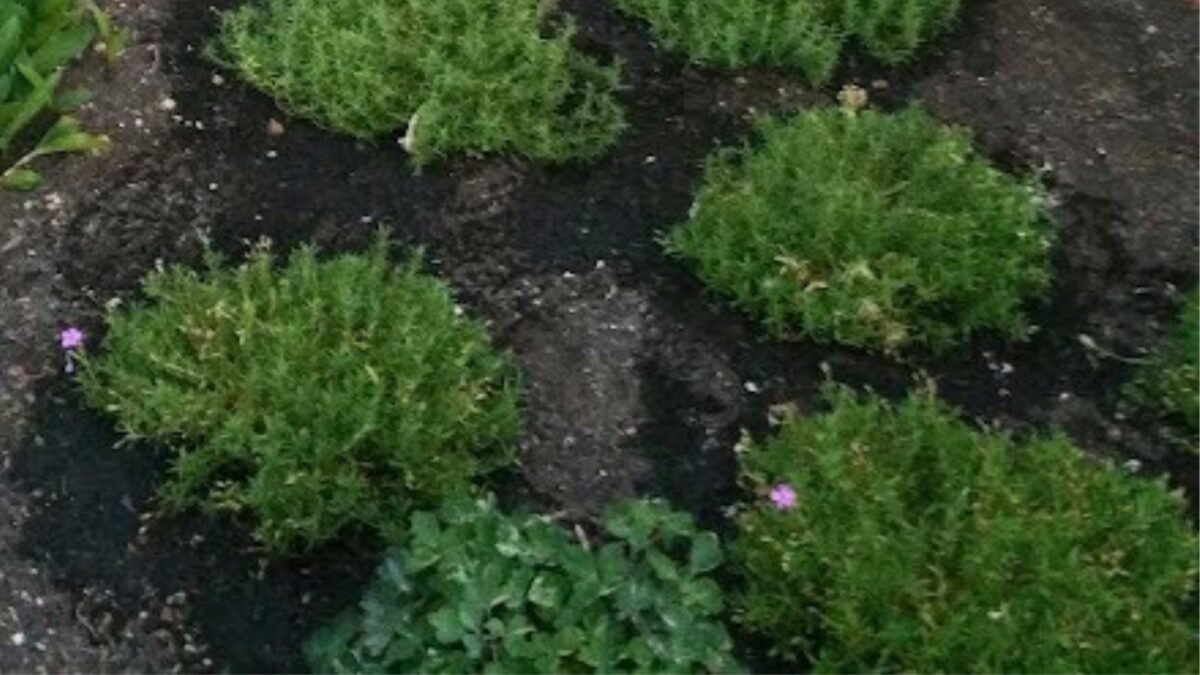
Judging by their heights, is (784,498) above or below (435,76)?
below

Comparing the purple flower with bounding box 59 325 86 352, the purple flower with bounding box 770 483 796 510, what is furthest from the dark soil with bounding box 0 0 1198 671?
the purple flower with bounding box 770 483 796 510

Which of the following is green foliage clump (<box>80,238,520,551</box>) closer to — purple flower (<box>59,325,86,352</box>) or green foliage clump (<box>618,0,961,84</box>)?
purple flower (<box>59,325,86,352</box>)

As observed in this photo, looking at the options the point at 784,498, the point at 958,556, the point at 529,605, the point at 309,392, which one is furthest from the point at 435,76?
the point at 958,556

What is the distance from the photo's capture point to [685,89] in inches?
166

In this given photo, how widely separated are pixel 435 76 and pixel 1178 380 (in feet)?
5.11

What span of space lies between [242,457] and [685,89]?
1.39 m

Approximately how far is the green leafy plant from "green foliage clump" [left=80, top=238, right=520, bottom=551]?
1.57 ft

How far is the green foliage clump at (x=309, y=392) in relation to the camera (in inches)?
128

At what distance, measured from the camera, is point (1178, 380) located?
3.45 m

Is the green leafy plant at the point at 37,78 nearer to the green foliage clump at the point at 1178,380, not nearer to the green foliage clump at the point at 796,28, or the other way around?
the green foliage clump at the point at 796,28

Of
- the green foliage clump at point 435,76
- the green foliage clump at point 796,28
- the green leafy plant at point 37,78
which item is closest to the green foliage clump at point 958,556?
the green foliage clump at point 435,76

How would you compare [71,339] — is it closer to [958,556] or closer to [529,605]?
[529,605]

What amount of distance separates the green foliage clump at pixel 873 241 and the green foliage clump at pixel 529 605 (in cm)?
72

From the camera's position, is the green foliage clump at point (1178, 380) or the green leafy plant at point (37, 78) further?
the green leafy plant at point (37, 78)
